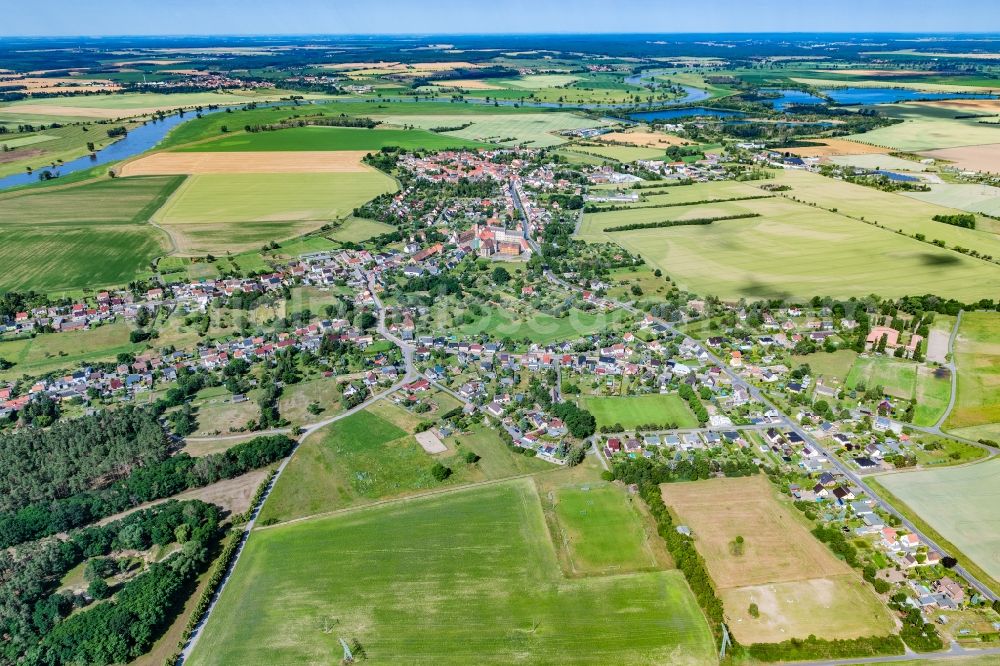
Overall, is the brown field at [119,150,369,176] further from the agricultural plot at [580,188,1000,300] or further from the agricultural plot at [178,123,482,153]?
the agricultural plot at [580,188,1000,300]

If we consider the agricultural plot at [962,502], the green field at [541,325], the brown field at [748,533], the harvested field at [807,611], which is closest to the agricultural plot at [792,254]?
the green field at [541,325]

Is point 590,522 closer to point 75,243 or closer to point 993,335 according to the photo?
point 993,335

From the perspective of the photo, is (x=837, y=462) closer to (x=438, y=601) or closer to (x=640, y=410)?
(x=640, y=410)

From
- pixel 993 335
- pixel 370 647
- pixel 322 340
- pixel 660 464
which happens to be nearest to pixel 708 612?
pixel 660 464

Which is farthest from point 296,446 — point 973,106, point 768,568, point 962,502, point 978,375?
point 973,106

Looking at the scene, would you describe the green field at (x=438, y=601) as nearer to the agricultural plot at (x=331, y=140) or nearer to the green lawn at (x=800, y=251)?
the green lawn at (x=800, y=251)

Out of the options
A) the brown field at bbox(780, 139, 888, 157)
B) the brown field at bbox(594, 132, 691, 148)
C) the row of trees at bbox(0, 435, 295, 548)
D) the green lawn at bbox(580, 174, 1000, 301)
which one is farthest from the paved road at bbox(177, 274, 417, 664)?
the brown field at bbox(780, 139, 888, 157)

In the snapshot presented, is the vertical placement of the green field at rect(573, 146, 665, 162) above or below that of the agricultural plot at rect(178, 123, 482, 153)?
below
